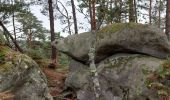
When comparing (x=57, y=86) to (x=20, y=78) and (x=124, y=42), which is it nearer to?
(x=124, y=42)

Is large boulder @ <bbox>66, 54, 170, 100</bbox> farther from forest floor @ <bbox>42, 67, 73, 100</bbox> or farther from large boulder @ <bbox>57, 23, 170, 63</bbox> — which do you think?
forest floor @ <bbox>42, 67, 73, 100</bbox>

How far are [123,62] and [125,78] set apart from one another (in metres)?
0.76

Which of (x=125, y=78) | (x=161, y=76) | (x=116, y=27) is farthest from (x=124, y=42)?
(x=161, y=76)

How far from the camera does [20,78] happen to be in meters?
8.94

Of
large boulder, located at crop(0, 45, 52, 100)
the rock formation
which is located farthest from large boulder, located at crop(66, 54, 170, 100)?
large boulder, located at crop(0, 45, 52, 100)

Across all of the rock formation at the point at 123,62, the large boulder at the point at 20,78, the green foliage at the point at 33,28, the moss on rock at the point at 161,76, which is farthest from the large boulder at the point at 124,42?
the green foliage at the point at 33,28

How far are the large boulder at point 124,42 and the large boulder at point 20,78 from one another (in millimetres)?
4315

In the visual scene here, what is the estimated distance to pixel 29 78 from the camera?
30.1ft

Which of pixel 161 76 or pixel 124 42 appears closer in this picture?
pixel 161 76

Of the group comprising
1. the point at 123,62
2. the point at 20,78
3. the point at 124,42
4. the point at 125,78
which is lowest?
the point at 125,78

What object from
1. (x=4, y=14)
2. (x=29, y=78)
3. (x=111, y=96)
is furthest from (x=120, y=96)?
(x=4, y=14)

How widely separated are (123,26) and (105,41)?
956mm

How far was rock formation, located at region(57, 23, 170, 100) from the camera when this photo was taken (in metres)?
11.5

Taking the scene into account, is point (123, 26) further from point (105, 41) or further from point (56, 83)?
point (56, 83)
